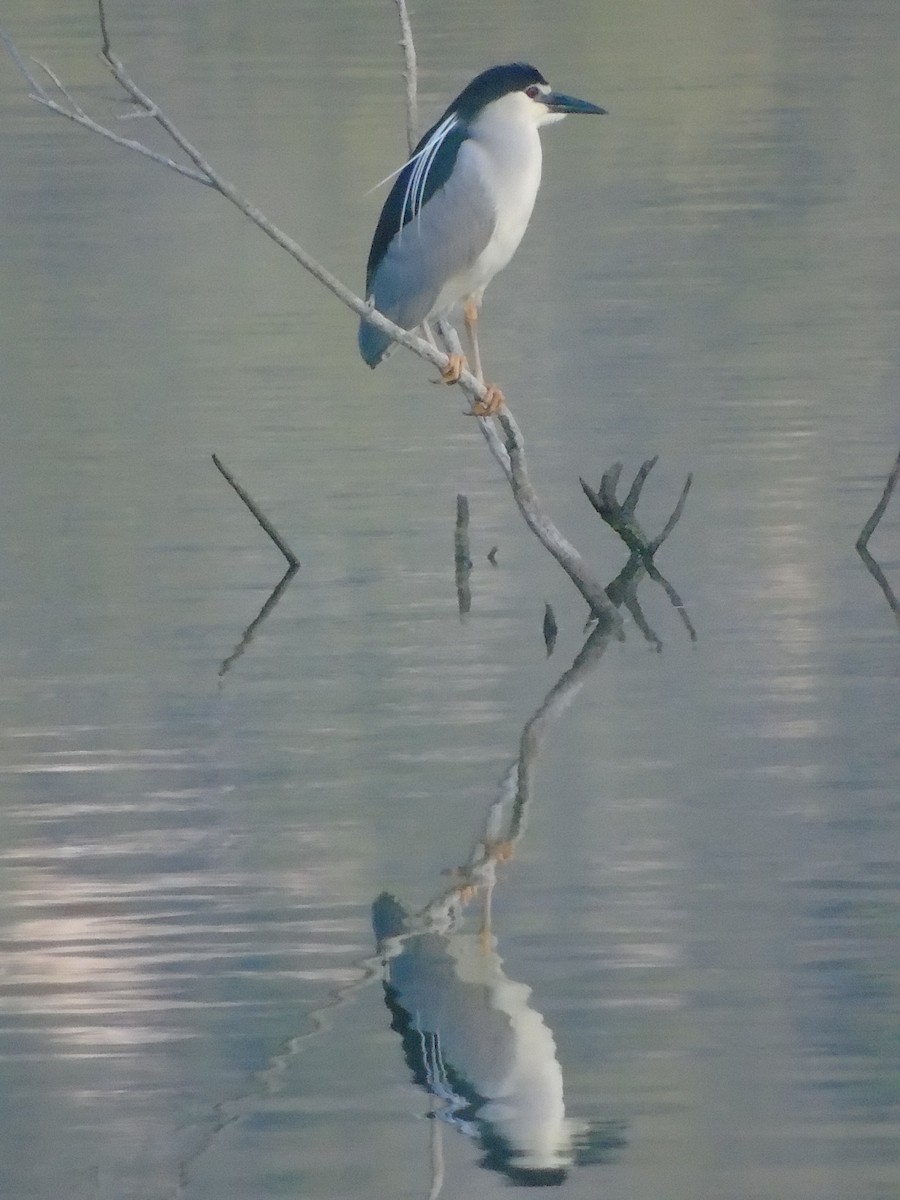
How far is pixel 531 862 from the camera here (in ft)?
22.6

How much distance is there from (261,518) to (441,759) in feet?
7.61

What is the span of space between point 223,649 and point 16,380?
617 cm

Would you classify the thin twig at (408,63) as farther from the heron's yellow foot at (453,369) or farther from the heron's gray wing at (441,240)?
the heron's yellow foot at (453,369)

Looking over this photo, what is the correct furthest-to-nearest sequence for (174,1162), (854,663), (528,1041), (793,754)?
(854,663), (793,754), (528,1041), (174,1162)

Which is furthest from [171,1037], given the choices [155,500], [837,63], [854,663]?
[837,63]

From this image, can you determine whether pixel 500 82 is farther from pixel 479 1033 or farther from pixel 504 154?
pixel 479 1033

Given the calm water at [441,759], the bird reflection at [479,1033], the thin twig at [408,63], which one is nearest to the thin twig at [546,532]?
the calm water at [441,759]

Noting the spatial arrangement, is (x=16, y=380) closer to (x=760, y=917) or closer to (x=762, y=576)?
(x=762, y=576)

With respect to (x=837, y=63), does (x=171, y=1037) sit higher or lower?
higher

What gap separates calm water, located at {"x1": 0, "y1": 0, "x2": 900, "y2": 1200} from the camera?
5.36 m

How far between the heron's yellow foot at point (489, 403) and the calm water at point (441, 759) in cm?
81

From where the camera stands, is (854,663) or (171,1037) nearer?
(171,1037)

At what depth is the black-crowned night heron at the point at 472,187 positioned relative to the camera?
8.61 meters

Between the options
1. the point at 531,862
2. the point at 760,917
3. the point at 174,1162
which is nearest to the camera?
the point at 174,1162
